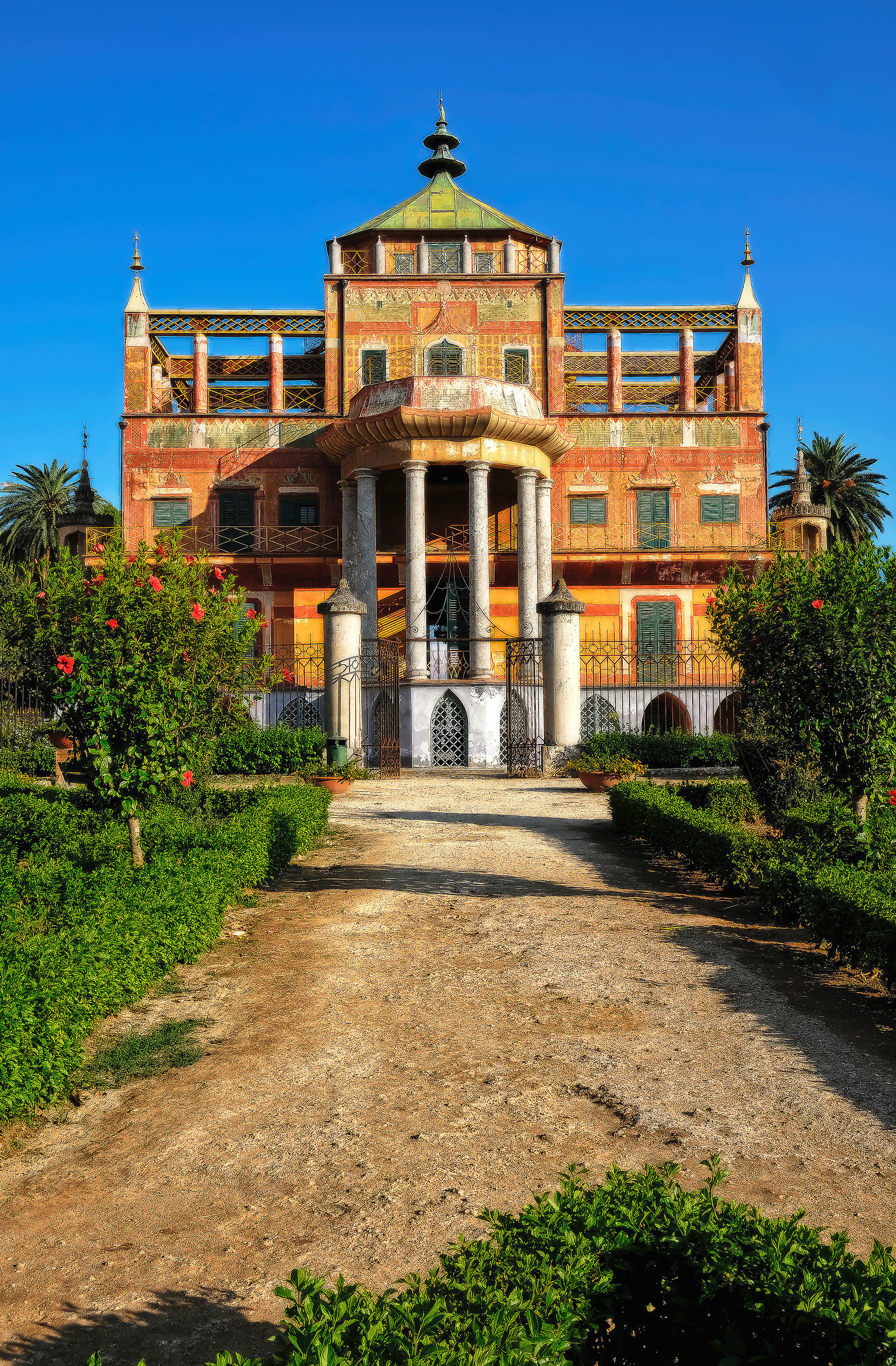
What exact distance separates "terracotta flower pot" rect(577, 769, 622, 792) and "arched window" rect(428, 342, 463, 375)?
17.3 m

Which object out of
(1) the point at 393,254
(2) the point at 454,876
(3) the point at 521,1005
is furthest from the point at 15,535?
(3) the point at 521,1005

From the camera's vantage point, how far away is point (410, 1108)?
15.8ft

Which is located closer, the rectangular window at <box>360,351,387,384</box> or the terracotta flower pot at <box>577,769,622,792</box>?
the terracotta flower pot at <box>577,769,622,792</box>

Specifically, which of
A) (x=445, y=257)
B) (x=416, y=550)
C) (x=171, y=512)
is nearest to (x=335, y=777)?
(x=416, y=550)

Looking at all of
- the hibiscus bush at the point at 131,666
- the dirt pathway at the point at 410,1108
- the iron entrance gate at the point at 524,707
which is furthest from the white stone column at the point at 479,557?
the dirt pathway at the point at 410,1108

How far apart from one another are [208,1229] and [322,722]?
20.3 m

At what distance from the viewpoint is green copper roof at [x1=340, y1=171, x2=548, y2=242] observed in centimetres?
3331

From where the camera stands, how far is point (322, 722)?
2391cm

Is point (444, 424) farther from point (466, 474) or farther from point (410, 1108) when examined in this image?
point (410, 1108)

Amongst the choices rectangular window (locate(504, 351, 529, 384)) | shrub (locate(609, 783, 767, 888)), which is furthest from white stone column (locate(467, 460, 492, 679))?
shrub (locate(609, 783, 767, 888))

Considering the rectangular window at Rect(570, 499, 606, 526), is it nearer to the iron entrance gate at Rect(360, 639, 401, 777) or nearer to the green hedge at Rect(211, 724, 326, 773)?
the iron entrance gate at Rect(360, 639, 401, 777)

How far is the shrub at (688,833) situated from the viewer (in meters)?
9.45

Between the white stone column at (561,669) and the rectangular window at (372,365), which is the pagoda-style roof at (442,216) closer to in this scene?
the rectangular window at (372,365)

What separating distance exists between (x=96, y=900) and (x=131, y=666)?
297cm
